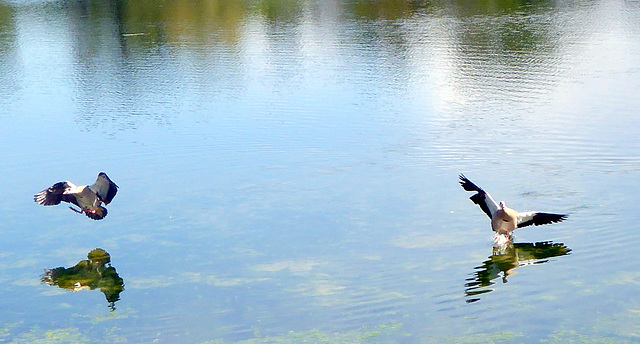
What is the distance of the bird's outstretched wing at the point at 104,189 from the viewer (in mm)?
10883

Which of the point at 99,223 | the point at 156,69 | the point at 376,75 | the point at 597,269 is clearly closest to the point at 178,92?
the point at 156,69

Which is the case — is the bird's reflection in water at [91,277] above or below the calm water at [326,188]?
below

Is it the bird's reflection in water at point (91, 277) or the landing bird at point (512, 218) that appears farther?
the landing bird at point (512, 218)

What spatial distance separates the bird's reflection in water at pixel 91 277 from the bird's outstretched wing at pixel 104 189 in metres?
0.81

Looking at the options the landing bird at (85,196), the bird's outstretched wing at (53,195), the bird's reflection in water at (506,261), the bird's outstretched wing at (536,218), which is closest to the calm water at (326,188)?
the bird's reflection in water at (506,261)

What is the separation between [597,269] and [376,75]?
446 inches

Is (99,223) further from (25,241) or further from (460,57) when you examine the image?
(460,57)

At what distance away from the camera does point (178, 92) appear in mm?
18969

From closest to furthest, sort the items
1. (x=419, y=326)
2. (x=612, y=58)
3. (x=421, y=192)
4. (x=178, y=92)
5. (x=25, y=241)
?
(x=419, y=326) < (x=25, y=241) < (x=421, y=192) < (x=178, y=92) < (x=612, y=58)

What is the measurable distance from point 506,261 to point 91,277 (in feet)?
15.5

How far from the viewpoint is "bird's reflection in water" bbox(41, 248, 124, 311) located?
9.70 meters

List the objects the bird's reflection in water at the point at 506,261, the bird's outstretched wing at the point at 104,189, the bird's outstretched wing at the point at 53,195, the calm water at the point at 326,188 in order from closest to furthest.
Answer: the calm water at the point at 326,188, the bird's reflection in water at the point at 506,261, the bird's outstretched wing at the point at 104,189, the bird's outstretched wing at the point at 53,195

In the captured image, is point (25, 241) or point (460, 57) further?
point (460, 57)

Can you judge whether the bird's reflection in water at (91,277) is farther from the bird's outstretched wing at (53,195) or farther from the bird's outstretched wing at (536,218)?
the bird's outstretched wing at (536,218)
